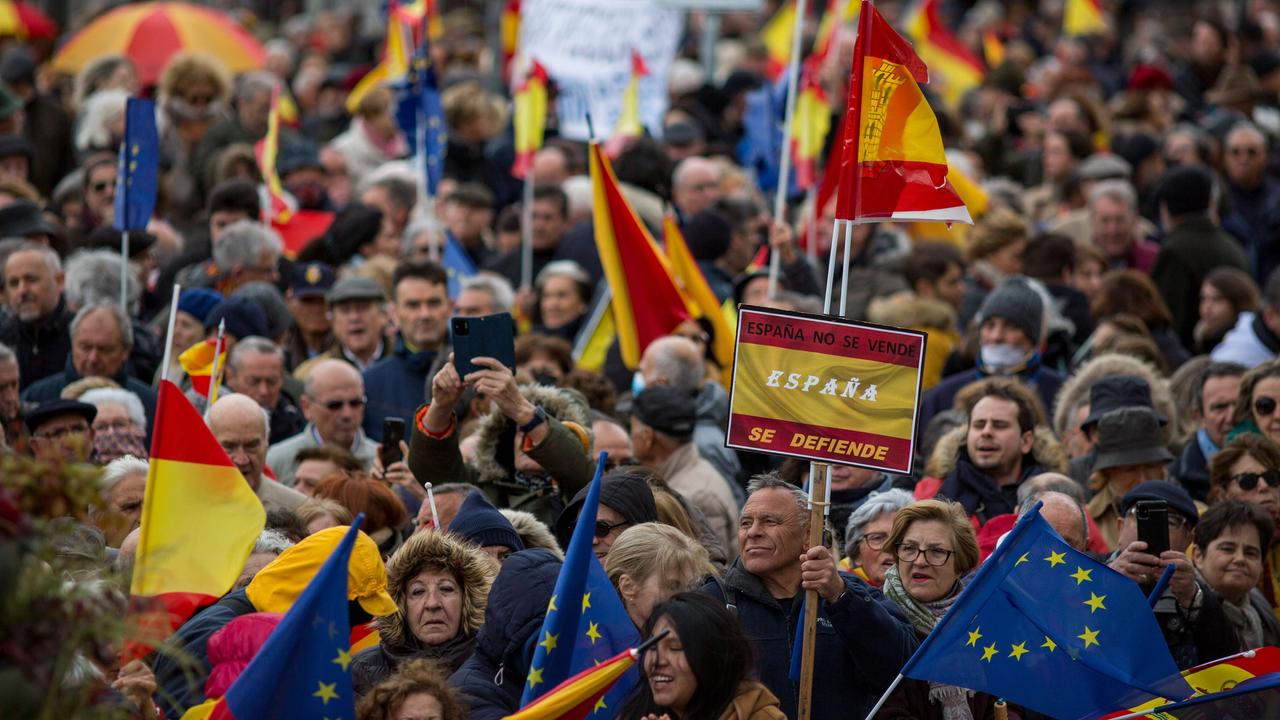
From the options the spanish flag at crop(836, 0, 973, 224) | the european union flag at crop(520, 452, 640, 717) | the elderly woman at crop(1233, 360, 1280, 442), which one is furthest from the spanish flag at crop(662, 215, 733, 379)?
the european union flag at crop(520, 452, 640, 717)

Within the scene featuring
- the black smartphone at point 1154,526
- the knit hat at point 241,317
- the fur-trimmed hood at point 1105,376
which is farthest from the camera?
the knit hat at point 241,317

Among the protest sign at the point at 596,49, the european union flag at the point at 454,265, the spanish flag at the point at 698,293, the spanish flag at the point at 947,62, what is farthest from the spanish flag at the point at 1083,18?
the spanish flag at the point at 698,293

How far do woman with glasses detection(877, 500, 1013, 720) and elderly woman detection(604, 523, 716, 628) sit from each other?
0.73m

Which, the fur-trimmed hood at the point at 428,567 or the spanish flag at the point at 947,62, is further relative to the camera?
the spanish flag at the point at 947,62

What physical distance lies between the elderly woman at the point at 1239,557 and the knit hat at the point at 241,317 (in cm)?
514

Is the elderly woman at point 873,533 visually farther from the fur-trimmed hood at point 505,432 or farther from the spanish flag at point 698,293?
the spanish flag at point 698,293

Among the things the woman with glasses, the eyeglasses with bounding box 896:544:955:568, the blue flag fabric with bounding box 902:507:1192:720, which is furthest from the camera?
the eyeglasses with bounding box 896:544:955:568

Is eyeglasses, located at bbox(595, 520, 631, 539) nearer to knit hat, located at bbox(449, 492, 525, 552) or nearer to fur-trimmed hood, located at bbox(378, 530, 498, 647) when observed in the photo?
knit hat, located at bbox(449, 492, 525, 552)

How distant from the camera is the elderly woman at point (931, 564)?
7141mm

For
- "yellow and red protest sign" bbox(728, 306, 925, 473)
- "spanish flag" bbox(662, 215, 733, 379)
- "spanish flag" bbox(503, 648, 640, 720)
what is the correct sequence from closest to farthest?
"spanish flag" bbox(503, 648, 640, 720)
"yellow and red protest sign" bbox(728, 306, 925, 473)
"spanish flag" bbox(662, 215, 733, 379)

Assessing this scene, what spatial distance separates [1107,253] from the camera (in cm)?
1392

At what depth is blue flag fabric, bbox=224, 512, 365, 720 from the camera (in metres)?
5.90

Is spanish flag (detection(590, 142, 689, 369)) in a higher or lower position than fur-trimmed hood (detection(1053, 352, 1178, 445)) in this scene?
higher

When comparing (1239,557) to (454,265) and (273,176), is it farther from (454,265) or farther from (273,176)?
(273,176)
